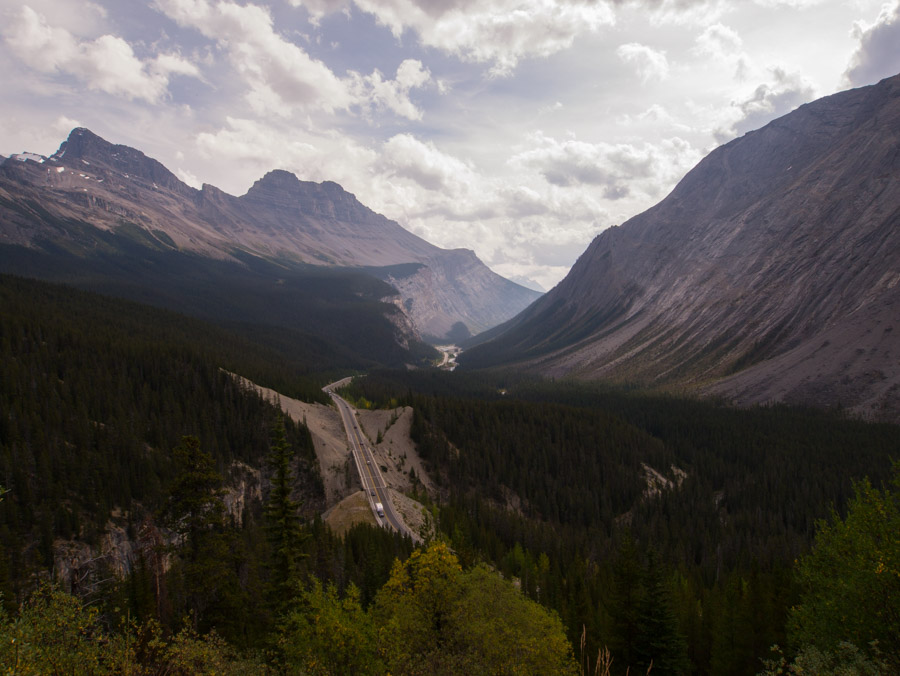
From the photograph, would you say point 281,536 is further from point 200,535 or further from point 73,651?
point 73,651

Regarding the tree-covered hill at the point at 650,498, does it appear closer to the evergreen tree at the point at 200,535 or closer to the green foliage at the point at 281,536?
the green foliage at the point at 281,536

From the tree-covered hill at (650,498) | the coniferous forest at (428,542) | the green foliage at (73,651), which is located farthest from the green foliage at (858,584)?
the green foliage at (73,651)

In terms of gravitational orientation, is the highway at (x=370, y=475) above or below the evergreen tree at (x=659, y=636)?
below

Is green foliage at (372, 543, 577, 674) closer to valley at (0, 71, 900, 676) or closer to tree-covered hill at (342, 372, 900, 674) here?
valley at (0, 71, 900, 676)

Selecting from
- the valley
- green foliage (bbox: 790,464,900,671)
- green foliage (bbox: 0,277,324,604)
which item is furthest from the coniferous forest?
green foliage (bbox: 0,277,324,604)

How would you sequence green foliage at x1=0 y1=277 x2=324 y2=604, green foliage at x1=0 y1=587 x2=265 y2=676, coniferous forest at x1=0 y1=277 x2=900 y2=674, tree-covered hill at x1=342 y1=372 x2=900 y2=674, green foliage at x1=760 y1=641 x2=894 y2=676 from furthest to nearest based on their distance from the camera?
green foliage at x1=0 y1=277 x2=324 y2=604
tree-covered hill at x1=342 y1=372 x2=900 y2=674
coniferous forest at x1=0 y1=277 x2=900 y2=674
green foliage at x1=760 y1=641 x2=894 y2=676
green foliage at x1=0 y1=587 x2=265 y2=676

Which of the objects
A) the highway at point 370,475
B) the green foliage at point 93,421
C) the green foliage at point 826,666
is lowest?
the highway at point 370,475

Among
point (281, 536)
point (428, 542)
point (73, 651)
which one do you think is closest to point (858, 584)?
point (428, 542)
